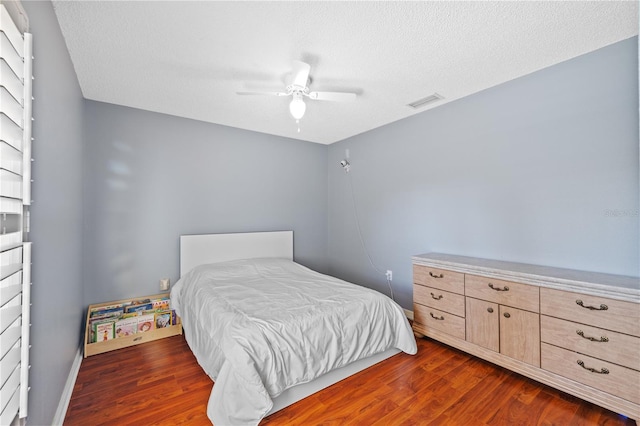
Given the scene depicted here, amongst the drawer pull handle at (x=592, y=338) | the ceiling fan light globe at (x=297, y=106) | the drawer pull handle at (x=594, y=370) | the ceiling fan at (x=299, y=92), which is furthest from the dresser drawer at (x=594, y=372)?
the ceiling fan light globe at (x=297, y=106)

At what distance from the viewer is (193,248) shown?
321cm

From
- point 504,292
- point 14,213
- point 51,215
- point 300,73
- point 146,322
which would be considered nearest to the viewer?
point 14,213

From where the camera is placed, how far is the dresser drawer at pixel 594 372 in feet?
5.26

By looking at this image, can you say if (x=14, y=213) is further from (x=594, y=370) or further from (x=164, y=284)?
(x=594, y=370)

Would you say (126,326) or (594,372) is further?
(126,326)

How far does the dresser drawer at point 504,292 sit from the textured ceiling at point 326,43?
170cm

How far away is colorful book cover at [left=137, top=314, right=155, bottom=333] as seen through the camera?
2.73 metres

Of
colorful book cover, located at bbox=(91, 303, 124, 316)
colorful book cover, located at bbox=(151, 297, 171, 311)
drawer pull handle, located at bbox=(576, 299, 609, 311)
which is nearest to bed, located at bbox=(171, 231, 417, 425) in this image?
colorful book cover, located at bbox=(151, 297, 171, 311)

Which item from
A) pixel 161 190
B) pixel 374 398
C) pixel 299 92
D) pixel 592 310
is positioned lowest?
pixel 374 398

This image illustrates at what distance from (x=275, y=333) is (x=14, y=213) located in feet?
4.56

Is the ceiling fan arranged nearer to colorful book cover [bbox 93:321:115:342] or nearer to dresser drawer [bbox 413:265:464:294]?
dresser drawer [bbox 413:265:464:294]

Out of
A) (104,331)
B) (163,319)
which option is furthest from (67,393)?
(163,319)

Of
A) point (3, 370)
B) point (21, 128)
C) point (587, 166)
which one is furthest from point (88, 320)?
point (587, 166)

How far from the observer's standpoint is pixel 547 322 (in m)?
1.91
